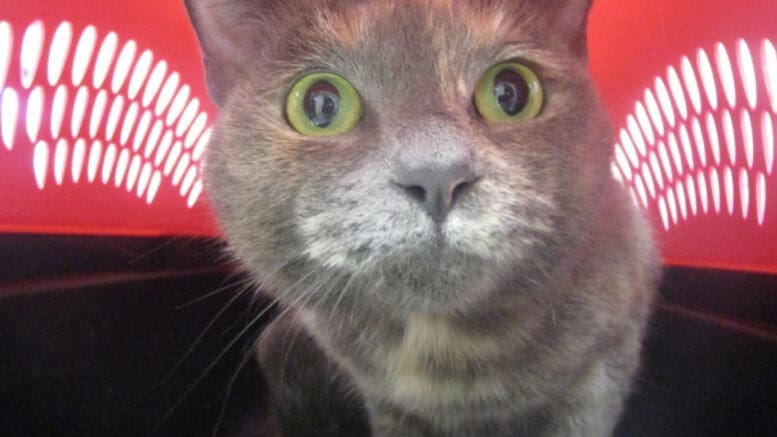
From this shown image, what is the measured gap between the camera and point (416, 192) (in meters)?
0.57

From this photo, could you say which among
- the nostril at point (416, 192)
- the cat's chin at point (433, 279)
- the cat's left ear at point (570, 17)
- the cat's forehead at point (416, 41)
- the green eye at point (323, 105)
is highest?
the cat's left ear at point (570, 17)

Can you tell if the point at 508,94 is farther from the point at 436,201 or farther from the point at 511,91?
the point at 436,201

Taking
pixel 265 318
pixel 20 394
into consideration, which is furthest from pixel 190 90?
pixel 20 394

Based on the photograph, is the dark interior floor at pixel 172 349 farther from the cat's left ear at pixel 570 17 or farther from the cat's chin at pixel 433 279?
the cat's left ear at pixel 570 17

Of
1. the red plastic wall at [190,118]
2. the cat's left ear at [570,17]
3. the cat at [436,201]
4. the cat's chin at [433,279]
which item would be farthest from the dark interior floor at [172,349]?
the cat's left ear at [570,17]

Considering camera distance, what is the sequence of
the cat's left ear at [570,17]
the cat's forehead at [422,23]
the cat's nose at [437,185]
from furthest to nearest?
the cat's left ear at [570,17], the cat's forehead at [422,23], the cat's nose at [437,185]

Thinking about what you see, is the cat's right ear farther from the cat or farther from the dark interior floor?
the dark interior floor

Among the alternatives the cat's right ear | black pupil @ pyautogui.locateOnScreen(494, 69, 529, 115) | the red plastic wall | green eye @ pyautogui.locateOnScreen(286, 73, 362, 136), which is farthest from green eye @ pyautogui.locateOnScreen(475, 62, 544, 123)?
the red plastic wall

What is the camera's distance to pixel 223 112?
0.79 meters

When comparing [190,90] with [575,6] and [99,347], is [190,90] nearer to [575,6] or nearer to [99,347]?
[99,347]

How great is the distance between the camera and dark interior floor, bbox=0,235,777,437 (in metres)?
0.95

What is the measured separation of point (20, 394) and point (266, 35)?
52 cm

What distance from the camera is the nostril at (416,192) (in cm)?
56

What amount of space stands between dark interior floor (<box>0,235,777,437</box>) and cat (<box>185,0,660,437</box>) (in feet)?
0.55
